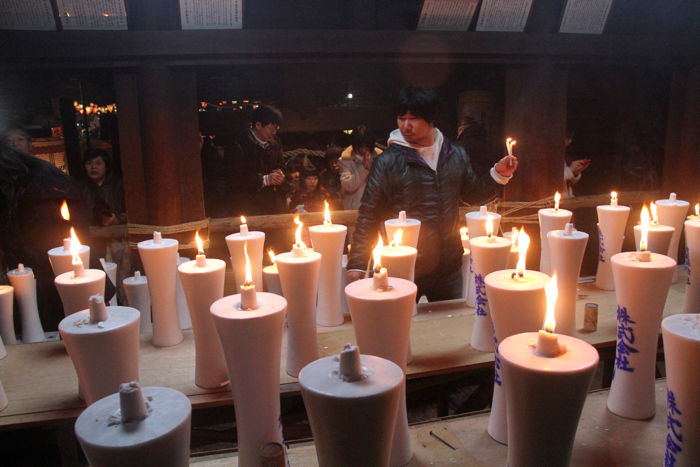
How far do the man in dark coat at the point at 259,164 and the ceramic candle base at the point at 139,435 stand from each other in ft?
8.78

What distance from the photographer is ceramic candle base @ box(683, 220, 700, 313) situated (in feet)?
5.66

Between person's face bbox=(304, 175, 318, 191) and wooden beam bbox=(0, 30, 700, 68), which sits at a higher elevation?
wooden beam bbox=(0, 30, 700, 68)

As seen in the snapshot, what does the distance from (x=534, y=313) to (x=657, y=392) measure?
57 centimetres

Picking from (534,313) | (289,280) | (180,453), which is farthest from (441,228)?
(180,453)

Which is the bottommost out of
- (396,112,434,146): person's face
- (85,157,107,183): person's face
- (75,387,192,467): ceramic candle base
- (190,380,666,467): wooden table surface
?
(190,380,666,467): wooden table surface

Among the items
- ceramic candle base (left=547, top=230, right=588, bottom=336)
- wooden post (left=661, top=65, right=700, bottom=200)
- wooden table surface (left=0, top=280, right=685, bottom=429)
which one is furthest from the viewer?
wooden post (left=661, top=65, right=700, bottom=200)

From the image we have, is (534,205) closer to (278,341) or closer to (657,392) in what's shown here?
(657,392)

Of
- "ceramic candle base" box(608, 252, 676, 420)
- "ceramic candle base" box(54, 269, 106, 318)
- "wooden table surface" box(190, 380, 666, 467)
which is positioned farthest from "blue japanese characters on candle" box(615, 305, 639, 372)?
"ceramic candle base" box(54, 269, 106, 318)

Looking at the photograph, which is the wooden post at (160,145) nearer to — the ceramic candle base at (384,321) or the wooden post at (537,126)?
the wooden post at (537,126)

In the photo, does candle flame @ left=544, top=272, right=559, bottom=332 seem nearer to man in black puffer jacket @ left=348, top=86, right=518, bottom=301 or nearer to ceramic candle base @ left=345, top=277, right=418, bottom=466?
ceramic candle base @ left=345, top=277, right=418, bottom=466

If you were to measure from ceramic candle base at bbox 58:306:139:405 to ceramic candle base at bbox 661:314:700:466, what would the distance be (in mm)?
985

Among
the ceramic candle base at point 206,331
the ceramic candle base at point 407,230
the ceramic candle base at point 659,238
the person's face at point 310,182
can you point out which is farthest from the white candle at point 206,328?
the person's face at point 310,182

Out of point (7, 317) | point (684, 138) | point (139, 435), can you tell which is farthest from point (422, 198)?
point (684, 138)

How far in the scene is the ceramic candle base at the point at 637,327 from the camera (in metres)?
1.23
